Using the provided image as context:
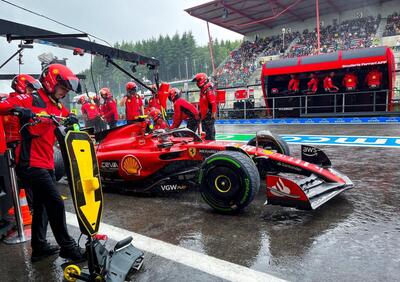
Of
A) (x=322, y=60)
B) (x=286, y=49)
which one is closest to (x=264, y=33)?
(x=286, y=49)

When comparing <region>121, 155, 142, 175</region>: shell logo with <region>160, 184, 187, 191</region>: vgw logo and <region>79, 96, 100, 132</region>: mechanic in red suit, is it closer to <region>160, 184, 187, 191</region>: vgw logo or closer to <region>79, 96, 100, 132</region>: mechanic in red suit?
<region>160, 184, 187, 191</region>: vgw logo

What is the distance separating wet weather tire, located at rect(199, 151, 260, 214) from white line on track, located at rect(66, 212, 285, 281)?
95 centimetres

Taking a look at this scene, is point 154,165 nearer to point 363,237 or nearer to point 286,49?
point 363,237

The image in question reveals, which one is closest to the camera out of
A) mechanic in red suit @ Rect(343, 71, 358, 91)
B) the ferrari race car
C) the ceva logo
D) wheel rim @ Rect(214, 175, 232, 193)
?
the ceva logo

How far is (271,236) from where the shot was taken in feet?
11.2

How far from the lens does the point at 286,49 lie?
1324 inches

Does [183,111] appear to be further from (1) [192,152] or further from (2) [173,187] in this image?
(2) [173,187]

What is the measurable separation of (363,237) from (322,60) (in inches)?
583

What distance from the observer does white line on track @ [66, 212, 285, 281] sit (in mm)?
2686

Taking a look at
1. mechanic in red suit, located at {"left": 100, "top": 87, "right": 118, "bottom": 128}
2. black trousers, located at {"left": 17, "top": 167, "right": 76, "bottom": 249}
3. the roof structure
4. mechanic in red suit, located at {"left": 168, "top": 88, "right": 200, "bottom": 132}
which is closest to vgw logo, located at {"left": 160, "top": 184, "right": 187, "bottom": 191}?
black trousers, located at {"left": 17, "top": 167, "right": 76, "bottom": 249}

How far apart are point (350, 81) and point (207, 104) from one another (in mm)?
11285

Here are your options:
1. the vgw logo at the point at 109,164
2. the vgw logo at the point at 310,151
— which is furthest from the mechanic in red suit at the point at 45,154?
the vgw logo at the point at 310,151

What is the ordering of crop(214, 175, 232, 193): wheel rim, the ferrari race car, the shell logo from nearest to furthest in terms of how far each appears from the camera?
the ferrari race car
crop(214, 175, 232, 193): wheel rim
the shell logo

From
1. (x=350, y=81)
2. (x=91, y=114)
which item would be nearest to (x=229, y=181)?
(x=91, y=114)
